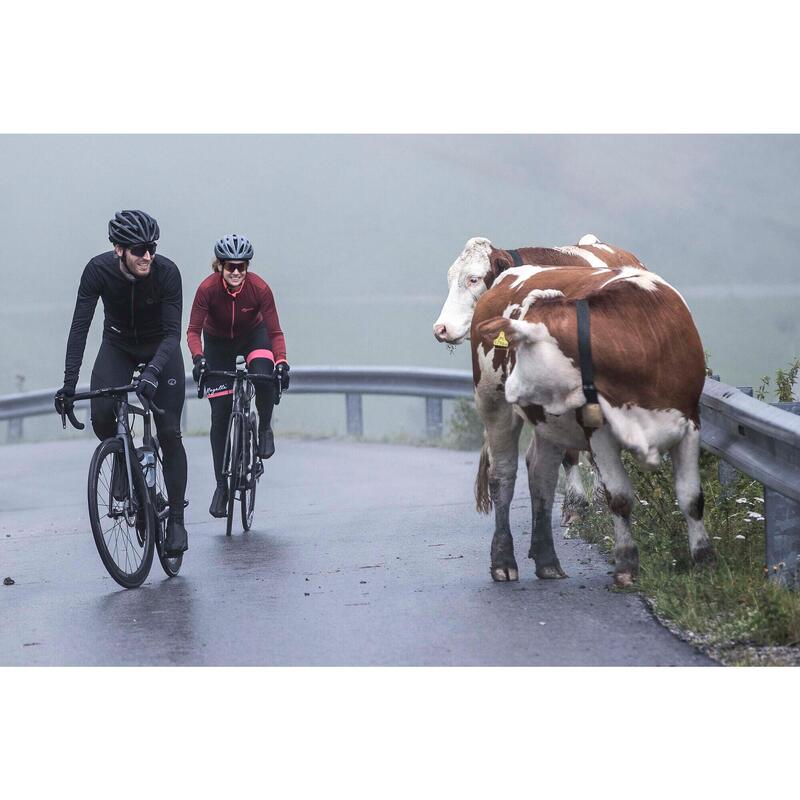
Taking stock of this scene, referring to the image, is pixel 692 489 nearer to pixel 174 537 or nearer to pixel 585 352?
pixel 585 352

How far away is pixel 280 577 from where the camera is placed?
33.2 ft

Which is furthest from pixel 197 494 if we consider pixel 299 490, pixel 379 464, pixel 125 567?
pixel 125 567

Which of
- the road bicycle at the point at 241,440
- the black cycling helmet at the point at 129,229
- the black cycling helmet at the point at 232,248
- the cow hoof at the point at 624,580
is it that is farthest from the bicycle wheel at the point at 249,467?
the cow hoof at the point at 624,580

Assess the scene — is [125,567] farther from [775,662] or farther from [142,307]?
[775,662]

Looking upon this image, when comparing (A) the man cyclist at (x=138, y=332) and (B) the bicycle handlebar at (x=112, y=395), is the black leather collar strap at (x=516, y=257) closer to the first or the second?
(A) the man cyclist at (x=138, y=332)

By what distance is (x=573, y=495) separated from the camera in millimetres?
11492

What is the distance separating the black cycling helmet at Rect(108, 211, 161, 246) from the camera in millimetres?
9469

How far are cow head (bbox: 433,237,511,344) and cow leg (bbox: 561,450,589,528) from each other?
1743 millimetres

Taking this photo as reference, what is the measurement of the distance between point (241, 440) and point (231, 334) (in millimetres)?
870

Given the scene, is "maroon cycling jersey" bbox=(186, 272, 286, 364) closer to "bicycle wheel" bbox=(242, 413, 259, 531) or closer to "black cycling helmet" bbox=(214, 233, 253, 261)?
"black cycling helmet" bbox=(214, 233, 253, 261)

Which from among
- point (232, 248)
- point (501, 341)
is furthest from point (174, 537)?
point (501, 341)

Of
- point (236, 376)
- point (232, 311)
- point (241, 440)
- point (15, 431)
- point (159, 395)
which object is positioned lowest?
point (15, 431)

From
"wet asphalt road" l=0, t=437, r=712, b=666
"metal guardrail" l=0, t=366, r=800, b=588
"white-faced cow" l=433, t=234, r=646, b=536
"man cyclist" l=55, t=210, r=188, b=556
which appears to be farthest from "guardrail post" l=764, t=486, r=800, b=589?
"man cyclist" l=55, t=210, r=188, b=556

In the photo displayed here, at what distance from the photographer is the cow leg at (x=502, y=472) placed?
9391 millimetres
